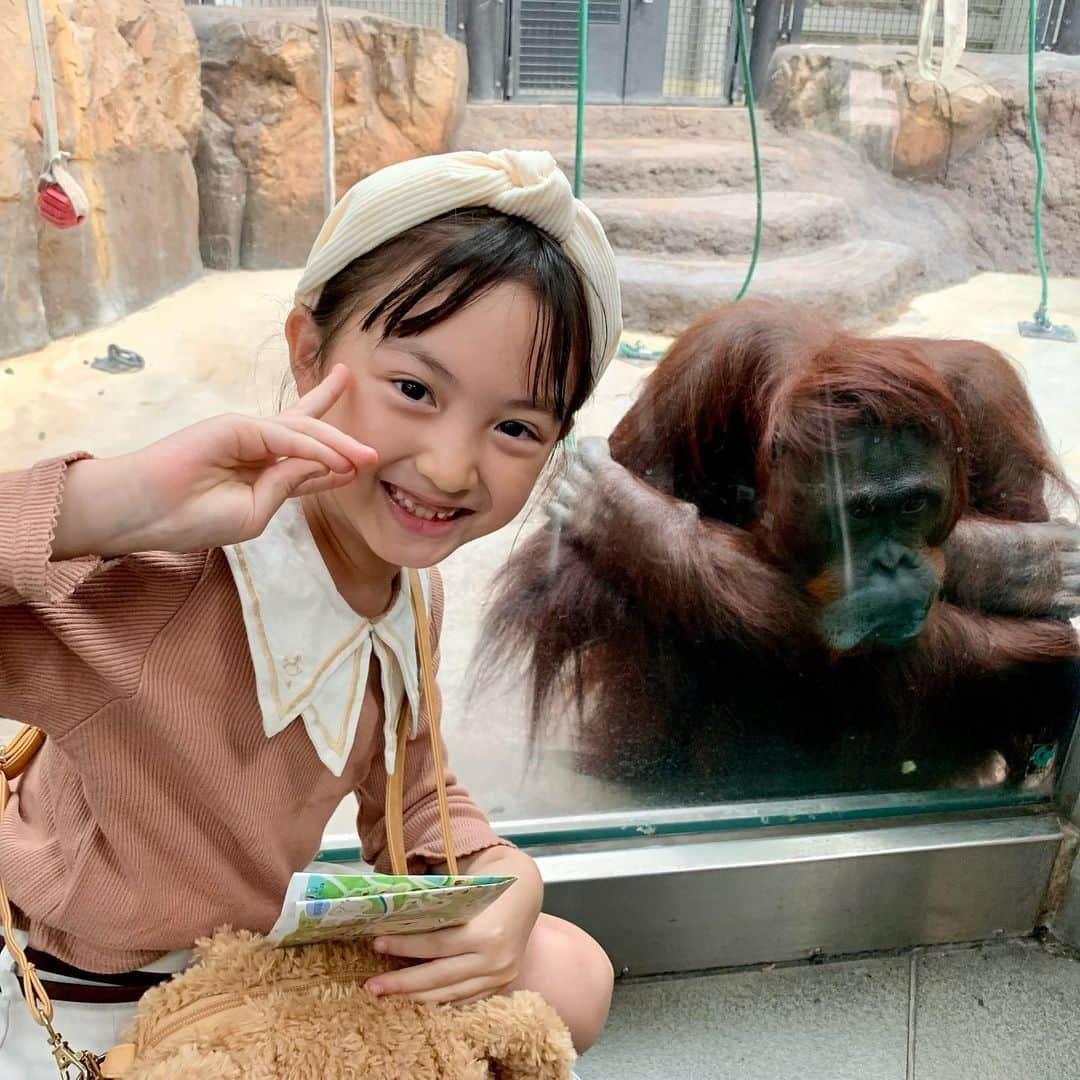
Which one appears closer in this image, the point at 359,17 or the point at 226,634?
the point at 226,634

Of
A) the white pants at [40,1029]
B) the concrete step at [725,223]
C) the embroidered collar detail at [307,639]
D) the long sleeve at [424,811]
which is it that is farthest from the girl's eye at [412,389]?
the concrete step at [725,223]

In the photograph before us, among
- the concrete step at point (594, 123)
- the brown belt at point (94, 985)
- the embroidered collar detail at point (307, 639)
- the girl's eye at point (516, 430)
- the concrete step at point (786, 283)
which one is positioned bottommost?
the brown belt at point (94, 985)

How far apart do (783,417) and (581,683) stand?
428 mm

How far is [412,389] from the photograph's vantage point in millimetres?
699

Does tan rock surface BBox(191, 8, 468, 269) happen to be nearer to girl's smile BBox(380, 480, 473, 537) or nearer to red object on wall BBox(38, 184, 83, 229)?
red object on wall BBox(38, 184, 83, 229)

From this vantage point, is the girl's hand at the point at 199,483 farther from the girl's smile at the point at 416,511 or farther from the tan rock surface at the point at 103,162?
the tan rock surface at the point at 103,162

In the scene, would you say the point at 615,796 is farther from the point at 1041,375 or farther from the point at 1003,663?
the point at 1041,375

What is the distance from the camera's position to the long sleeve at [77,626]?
0.59 metres

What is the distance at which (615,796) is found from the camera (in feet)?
4.57

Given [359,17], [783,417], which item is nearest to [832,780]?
[783,417]

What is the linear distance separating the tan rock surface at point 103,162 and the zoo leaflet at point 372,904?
64 cm

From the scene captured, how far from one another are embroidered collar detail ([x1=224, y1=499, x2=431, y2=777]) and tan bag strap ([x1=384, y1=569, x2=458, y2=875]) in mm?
14

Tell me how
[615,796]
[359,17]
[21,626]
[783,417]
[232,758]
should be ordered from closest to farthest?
[21,626], [232,758], [359,17], [783,417], [615,796]

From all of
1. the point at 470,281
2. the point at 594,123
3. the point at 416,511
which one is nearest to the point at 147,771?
the point at 416,511
